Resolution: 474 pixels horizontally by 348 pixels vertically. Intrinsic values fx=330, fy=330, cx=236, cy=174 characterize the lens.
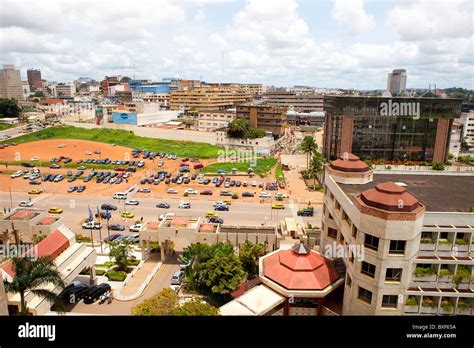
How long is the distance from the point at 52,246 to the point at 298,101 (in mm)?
97110

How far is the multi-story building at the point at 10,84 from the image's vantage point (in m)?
116

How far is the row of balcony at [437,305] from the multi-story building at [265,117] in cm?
5272

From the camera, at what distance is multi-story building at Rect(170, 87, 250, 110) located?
89625 mm

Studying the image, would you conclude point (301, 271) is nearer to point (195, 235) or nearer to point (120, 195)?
point (195, 235)

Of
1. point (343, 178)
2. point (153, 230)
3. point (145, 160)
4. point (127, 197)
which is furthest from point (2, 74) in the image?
point (343, 178)

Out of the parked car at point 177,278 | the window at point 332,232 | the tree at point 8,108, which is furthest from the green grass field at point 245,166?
the tree at point 8,108

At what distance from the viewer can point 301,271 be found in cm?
1570

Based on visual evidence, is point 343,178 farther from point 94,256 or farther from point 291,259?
point 94,256

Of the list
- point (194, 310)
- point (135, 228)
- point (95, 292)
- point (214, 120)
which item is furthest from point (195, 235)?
point (214, 120)

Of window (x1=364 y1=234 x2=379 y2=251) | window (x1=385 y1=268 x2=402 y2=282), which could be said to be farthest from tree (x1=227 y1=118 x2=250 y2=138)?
window (x1=385 y1=268 x2=402 y2=282)

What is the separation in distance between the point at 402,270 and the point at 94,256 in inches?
675

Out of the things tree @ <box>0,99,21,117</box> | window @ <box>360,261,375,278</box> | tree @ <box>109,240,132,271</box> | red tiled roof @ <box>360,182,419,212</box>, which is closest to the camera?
red tiled roof @ <box>360,182,419,212</box>

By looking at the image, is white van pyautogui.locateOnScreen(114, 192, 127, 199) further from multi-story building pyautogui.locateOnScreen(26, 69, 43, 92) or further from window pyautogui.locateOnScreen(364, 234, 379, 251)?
multi-story building pyautogui.locateOnScreen(26, 69, 43, 92)

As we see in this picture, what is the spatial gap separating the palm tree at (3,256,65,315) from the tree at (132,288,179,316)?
3495mm
